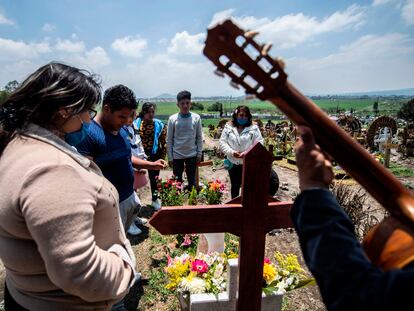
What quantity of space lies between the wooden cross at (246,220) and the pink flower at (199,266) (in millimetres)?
660

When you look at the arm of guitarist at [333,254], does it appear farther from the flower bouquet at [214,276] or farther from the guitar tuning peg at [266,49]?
the flower bouquet at [214,276]

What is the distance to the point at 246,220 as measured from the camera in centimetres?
186

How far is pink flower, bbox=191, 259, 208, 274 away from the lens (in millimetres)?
2539

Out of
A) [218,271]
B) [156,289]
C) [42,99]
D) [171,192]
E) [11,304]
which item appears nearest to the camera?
[42,99]

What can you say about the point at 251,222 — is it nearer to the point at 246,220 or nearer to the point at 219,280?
the point at 246,220

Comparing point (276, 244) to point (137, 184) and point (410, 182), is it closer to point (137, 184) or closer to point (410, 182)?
point (137, 184)

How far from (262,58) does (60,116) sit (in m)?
0.88

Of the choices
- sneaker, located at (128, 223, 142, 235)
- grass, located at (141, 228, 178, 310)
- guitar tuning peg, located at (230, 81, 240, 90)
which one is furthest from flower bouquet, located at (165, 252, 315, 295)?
sneaker, located at (128, 223, 142, 235)

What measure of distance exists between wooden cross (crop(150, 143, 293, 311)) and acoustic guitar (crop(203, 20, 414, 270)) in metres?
0.86

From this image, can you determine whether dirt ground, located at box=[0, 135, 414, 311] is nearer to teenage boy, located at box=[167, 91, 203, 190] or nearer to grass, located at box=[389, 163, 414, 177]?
teenage boy, located at box=[167, 91, 203, 190]

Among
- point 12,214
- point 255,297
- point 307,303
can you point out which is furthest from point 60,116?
point 307,303

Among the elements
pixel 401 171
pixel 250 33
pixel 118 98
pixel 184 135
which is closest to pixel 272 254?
pixel 184 135

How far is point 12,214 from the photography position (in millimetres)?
1060

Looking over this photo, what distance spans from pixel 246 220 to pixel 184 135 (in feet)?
11.9
